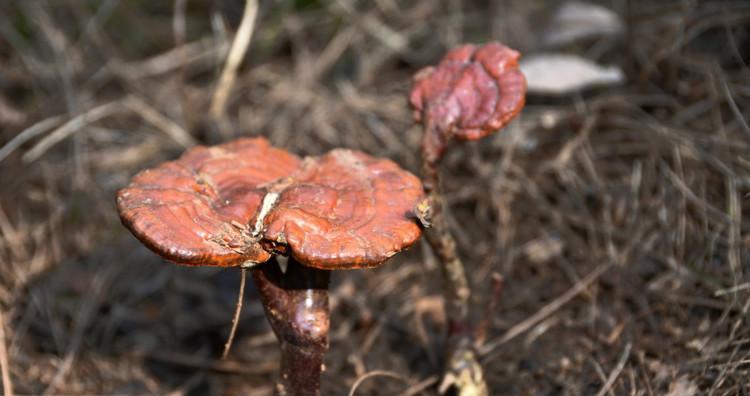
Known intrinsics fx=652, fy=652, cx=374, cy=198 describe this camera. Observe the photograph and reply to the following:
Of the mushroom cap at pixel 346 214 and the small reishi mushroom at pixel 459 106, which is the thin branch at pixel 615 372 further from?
the mushroom cap at pixel 346 214

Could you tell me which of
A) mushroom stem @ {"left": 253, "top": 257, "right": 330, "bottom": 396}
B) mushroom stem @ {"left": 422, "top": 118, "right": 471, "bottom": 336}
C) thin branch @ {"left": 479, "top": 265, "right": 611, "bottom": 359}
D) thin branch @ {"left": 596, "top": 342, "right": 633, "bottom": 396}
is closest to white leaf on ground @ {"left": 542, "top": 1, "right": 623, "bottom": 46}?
thin branch @ {"left": 479, "top": 265, "right": 611, "bottom": 359}

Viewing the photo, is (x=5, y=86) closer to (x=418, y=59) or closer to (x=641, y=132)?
(x=418, y=59)

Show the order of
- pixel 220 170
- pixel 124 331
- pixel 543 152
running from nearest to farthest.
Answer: pixel 220 170 < pixel 124 331 < pixel 543 152

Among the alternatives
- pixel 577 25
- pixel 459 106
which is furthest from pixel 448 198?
pixel 459 106

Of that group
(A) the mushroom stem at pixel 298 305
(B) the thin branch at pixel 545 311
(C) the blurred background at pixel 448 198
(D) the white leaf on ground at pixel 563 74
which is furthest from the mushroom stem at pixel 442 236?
(D) the white leaf on ground at pixel 563 74

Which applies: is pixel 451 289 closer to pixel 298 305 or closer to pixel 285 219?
pixel 298 305

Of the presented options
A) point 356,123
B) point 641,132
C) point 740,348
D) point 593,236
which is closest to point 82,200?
point 356,123
